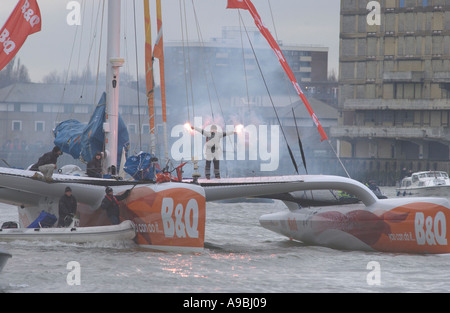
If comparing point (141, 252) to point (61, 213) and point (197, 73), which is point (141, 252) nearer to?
point (61, 213)

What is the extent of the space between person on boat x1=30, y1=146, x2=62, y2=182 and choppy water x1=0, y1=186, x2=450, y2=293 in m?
1.24

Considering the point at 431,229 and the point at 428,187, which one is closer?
the point at 431,229

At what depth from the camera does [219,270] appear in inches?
489

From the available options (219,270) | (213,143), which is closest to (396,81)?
(213,143)

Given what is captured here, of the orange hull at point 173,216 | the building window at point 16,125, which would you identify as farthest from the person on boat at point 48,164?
the building window at point 16,125

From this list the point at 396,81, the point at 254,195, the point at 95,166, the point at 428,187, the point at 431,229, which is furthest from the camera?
the point at 396,81

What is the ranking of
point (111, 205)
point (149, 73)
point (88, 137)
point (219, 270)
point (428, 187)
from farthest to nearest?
1. point (428, 187)
2. point (149, 73)
3. point (88, 137)
4. point (111, 205)
5. point (219, 270)

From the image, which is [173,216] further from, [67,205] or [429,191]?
[429,191]

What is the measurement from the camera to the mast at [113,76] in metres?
17.0

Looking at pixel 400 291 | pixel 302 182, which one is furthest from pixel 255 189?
pixel 400 291

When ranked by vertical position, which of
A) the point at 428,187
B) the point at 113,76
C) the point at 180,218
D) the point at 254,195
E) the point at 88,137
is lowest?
the point at 428,187

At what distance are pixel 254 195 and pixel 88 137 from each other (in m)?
3.98

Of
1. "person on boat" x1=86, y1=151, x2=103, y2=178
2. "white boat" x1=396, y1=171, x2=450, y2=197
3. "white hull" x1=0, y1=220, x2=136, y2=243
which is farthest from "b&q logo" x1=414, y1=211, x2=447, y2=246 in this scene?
"white boat" x1=396, y1=171, x2=450, y2=197

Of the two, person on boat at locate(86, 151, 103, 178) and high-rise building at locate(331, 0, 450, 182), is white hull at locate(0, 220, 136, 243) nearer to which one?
person on boat at locate(86, 151, 103, 178)
